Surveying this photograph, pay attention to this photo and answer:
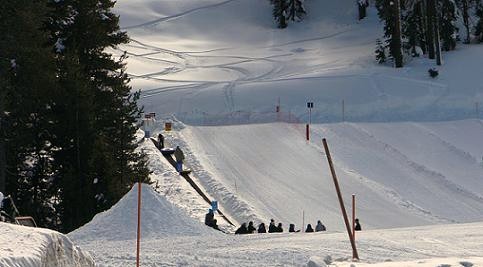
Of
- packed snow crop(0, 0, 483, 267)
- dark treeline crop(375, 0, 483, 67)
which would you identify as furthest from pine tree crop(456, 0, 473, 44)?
packed snow crop(0, 0, 483, 267)

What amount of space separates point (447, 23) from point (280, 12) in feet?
56.8

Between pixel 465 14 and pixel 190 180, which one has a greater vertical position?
pixel 465 14

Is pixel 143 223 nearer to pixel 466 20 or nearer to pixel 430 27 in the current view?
pixel 430 27

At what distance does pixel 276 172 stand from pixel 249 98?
44.8 feet

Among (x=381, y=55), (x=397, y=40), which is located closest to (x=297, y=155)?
(x=397, y=40)

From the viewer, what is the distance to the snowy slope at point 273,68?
4581cm

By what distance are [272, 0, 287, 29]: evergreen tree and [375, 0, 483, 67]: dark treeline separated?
11978mm

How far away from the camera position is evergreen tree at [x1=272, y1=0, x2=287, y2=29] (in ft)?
221

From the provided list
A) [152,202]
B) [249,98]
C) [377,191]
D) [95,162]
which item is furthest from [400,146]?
[152,202]

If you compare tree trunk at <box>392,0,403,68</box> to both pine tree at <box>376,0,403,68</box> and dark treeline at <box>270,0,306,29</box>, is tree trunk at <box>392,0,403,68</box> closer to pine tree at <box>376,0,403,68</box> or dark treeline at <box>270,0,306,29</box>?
pine tree at <box>376,0,403,68</box>

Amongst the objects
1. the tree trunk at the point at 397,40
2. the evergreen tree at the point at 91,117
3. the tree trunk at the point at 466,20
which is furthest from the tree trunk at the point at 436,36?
the evergreen tree at the point at 91,117

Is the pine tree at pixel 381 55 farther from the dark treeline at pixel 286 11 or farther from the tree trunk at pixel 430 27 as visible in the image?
the dark treeline at pixel 286 11

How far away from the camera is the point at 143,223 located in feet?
61.3

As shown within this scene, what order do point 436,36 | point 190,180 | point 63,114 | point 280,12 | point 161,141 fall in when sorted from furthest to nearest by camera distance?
point 280,12 < point 436,36 < point 161,141 < point 190,180 < point 63,114
